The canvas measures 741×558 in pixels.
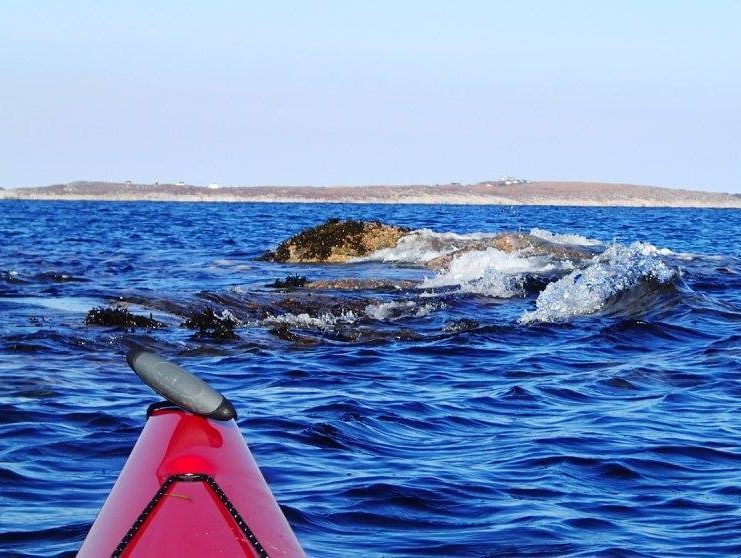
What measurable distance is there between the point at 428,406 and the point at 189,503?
18.9 ft

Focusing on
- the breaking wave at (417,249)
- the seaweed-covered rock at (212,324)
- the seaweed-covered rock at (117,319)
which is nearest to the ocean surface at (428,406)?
the seaweed-covered rock at (212,324)

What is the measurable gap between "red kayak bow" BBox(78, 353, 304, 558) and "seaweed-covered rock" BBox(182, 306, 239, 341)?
27.4ft

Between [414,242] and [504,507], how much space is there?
814 inches

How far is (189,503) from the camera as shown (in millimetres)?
3902

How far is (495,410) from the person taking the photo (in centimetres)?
945

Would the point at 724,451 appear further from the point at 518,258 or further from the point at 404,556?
the point at 518,258

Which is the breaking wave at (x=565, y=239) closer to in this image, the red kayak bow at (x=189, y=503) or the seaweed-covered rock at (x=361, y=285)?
the seaweed-covered rock at (x=361, y=285)

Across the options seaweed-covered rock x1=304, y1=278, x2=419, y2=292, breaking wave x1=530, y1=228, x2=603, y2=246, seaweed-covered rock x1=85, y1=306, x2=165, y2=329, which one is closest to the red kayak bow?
seaweed-covered rock x1=85, y1=306, x2=165, y2=329

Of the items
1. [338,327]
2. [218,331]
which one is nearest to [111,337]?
[218,331]

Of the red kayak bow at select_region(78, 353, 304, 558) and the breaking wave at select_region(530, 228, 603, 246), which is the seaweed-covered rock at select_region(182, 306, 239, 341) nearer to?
the red kayak bow at select_region(78, 353, 304, 558)

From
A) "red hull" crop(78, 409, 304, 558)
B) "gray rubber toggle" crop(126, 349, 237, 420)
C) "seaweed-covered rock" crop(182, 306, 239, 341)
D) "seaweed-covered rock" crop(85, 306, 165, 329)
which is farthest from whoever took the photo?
"seaweed-covered rock" crop(85, 306, 165, 329)

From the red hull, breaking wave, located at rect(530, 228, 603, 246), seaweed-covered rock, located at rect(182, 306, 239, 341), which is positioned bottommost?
breaking wave, located at rect(530, 228, 603, 246)

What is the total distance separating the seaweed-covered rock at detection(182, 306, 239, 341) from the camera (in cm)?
1294

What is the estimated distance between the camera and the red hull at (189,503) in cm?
374
